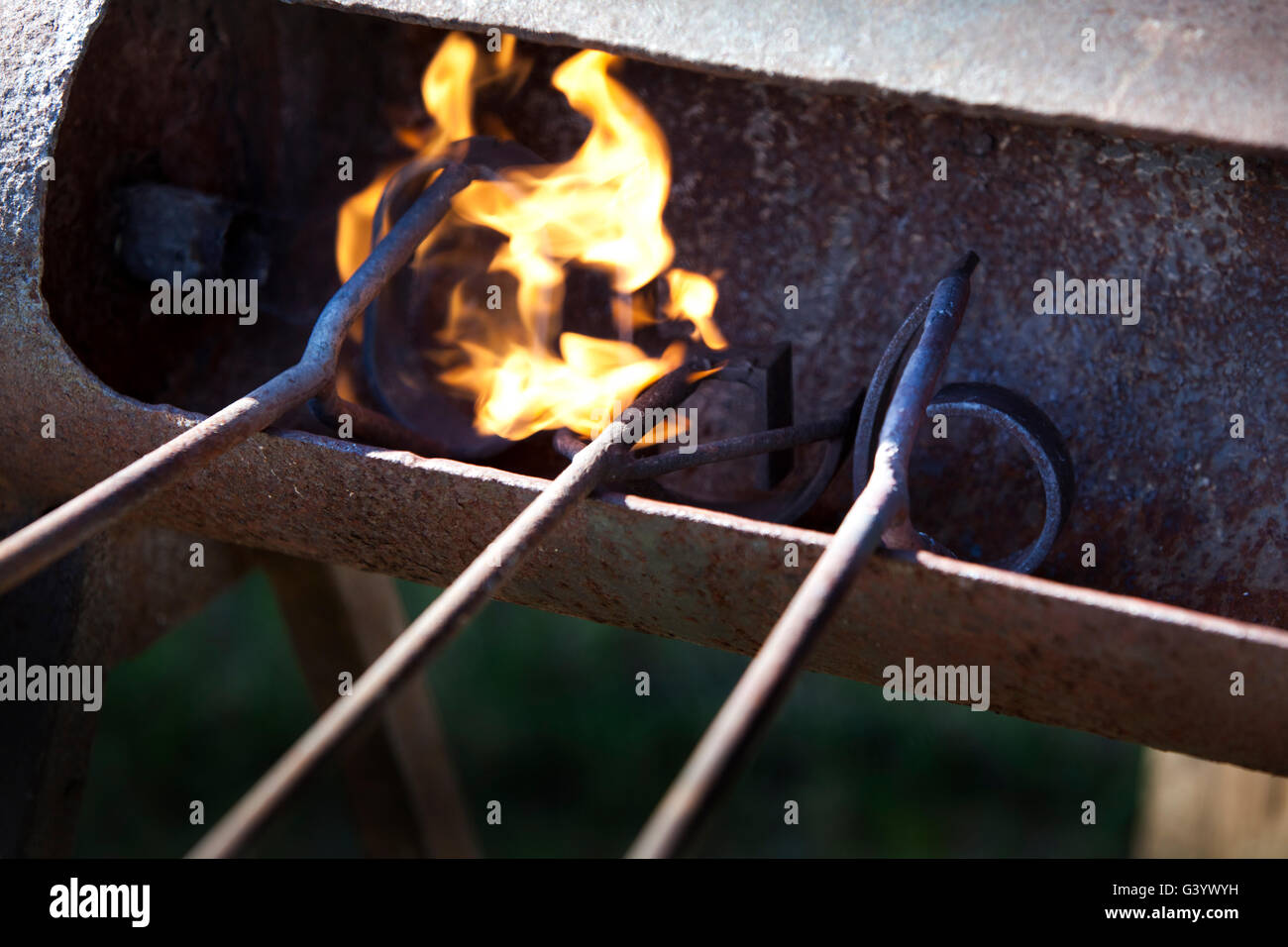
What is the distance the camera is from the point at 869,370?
65.9 inches

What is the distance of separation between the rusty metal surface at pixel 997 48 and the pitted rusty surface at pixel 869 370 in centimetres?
23

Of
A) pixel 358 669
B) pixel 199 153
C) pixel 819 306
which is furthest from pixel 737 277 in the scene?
pixel 358 669

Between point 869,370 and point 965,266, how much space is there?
10.3 inches

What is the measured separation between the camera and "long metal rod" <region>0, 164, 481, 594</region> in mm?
991

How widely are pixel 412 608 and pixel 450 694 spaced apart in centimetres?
51

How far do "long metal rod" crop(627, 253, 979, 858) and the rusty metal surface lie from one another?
241 millimetres

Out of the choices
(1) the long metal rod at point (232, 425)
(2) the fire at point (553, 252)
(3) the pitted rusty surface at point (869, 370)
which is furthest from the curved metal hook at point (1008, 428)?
(1) the long metal rod at point (232, 425)

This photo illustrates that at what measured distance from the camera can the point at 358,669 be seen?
2238 mm

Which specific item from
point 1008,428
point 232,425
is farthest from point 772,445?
point 232,425

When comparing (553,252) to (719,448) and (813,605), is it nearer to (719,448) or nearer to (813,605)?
(719,448)

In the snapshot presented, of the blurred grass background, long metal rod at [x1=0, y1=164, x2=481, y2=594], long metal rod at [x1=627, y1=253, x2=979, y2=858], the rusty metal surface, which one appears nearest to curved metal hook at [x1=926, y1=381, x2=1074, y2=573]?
long metal rod at [x1=627, y1=253, x2=979, y2=858]

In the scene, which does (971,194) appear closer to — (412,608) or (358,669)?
(358,669)

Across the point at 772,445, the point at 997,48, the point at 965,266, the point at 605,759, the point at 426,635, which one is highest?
the point at 997,48

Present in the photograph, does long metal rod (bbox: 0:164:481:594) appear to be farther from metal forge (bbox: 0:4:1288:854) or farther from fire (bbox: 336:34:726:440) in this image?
fire (bbox: 336:34:726:440)
